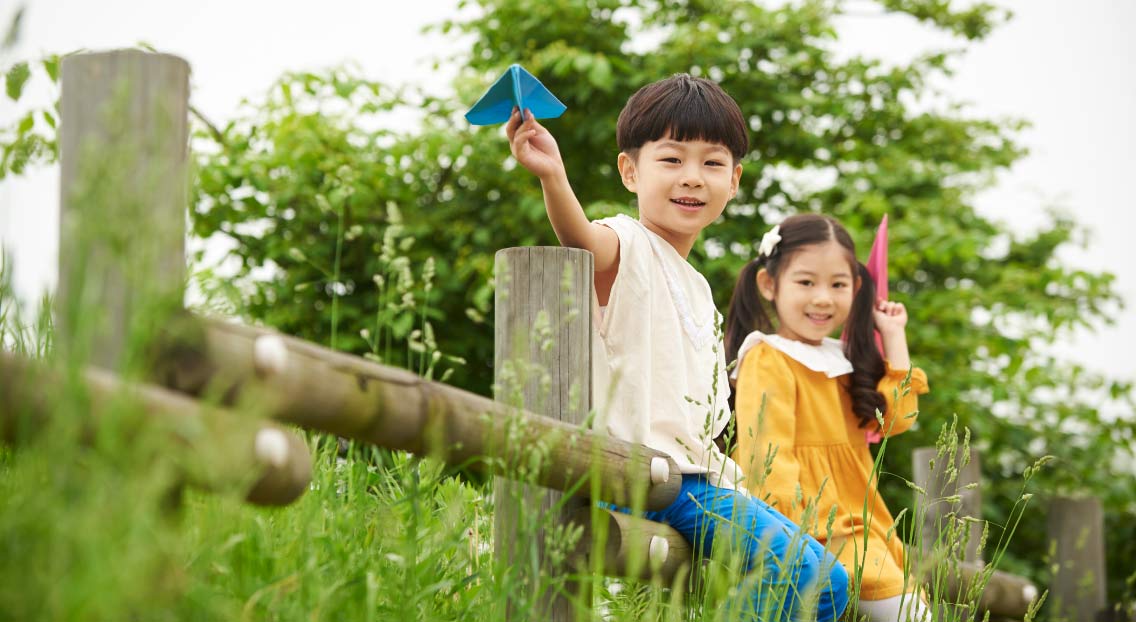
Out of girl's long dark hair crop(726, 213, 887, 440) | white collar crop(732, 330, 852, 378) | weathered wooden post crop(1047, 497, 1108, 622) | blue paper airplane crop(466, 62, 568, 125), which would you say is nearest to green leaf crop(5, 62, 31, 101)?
blue paper airplane crop(466, 62, 568, 125)

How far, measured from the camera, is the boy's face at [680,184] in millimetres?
3129

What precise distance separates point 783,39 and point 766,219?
50.8 inches

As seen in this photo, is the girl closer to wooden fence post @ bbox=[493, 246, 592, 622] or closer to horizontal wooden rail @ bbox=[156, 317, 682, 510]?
wooden fence post @ bbox=[493, 246, 592, 622]

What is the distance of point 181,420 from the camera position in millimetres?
1394

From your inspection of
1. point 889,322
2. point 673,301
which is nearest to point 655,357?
point 673,301

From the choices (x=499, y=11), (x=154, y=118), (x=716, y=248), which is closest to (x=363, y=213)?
(x=499, y=11)

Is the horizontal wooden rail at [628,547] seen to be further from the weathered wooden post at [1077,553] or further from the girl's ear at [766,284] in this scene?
the weathered wooden post at [1077,553]

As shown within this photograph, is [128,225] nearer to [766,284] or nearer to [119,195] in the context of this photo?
[119,195]

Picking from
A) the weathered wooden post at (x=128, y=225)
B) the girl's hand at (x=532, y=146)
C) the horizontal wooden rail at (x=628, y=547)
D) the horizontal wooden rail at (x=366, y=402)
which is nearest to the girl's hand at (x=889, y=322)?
the horizontal wooden rail at (x=628, y=547)

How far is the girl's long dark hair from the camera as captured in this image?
385 cm

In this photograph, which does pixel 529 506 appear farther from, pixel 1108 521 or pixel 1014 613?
pixel 1108 521

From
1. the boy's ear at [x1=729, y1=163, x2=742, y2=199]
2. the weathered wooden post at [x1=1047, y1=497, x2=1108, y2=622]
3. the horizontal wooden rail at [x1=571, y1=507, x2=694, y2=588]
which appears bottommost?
the weathered wooden post at [x1=1047, y1=497, x2=1108, y2=622]

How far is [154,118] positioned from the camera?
1.61 meters

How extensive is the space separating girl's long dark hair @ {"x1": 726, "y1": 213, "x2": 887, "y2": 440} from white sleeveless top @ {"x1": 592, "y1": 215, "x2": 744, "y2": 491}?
36.6 inches
